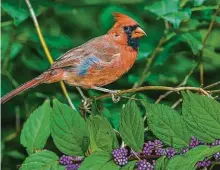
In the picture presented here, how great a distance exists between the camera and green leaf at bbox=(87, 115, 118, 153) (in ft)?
3.57

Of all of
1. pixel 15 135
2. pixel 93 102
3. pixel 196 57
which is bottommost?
pixel 15 135

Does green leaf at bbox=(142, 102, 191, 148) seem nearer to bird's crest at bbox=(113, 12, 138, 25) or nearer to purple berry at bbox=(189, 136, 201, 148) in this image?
purple berry at bbox=(189, 136, 201, 148)

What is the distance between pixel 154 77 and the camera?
6.68ft

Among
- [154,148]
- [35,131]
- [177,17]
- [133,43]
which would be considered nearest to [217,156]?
[154,148]

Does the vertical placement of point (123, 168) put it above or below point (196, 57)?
above

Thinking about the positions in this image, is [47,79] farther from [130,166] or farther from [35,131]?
[130,166]

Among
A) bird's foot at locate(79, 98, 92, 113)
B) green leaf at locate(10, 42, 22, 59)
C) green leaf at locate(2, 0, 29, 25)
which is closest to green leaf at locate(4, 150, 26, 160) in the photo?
green leaf at locate(10, 42, 22, 59)

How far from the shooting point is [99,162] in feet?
3.51

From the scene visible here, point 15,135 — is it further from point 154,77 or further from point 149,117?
point 149,117

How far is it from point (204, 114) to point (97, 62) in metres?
0.63

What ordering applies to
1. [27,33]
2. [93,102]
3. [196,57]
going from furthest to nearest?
[27,33] < [196,57] < [93,102]

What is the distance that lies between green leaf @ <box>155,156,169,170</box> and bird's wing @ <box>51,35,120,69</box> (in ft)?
1.90

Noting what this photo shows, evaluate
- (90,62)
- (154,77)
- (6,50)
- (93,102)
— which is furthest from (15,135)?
(93,102)

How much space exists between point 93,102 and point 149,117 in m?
0.16
